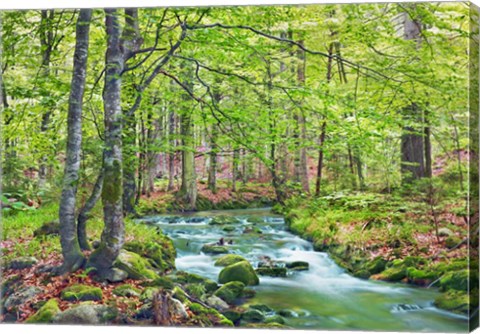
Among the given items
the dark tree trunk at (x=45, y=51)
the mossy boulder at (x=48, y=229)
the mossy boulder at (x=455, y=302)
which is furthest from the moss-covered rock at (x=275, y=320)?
the dark tree trunk at (x=45, y=51)

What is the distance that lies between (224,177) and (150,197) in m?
0.72

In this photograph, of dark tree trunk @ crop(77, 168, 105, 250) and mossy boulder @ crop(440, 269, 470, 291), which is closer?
mossy boulder @ crop(440, 269, 470, 291)

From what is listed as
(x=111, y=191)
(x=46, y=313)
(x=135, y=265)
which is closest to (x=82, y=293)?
(x=46, y=313)

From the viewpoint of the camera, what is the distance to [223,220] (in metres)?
4.90

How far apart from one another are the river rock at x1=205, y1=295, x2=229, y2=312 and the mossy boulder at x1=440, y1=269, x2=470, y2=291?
70.7 inches

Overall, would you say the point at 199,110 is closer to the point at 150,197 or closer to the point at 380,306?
the point at 150,197

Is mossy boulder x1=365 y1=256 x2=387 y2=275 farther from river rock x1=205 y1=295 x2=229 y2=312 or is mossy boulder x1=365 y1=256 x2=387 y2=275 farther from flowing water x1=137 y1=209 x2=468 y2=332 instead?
river rock x1=205 y1=295 x2=229 y2=312

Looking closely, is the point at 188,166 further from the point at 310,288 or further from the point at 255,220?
the point at 310,288

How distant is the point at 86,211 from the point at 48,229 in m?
0.41

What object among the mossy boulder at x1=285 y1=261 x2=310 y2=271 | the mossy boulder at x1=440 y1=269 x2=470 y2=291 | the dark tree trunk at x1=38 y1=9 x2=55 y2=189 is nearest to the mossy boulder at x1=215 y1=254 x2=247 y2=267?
the mossy boulder at x1=285 y1=261 x2=310 y2=271

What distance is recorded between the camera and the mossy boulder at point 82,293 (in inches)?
185

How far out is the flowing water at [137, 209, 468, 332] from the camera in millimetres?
4266

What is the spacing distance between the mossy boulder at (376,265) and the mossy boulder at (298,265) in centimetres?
52

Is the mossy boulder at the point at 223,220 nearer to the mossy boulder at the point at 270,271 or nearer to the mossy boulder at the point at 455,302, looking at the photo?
the mossy boulder at the point at 270,271
